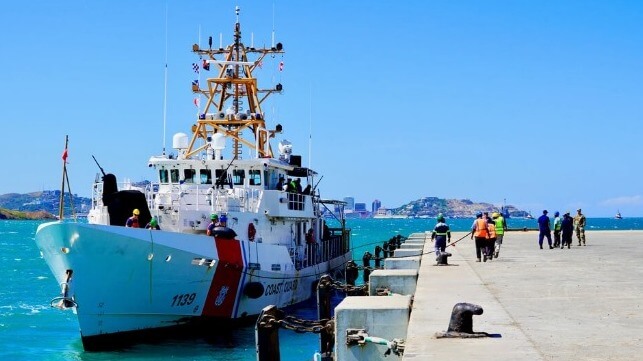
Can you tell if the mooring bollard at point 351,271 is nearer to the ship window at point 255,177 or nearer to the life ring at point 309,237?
the ship window at point 255,177

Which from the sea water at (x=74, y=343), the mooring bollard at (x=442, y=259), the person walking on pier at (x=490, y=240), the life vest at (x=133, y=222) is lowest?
the sea water at (x=74, y=343)

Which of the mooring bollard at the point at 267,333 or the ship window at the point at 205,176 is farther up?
the ship window at the point at 205,176

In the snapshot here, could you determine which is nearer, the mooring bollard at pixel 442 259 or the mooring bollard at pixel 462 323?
the mooring bollard at pixel 462 323

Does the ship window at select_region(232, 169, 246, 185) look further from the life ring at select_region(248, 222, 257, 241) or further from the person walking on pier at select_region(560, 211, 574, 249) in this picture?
the person walking on pier at select_region(560, 211, 574, 249)

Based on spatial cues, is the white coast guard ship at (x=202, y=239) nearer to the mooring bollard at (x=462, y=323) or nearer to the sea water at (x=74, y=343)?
the sea water at (x=74, y=343)

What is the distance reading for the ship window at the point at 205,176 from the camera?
2744cm

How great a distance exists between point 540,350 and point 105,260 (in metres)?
12.6

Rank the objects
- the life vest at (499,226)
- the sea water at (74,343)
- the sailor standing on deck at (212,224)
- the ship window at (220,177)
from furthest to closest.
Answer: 1. the life vest at (499,226)
2. the ship window at (220,177)
3. the sailor standing on deck at (212,224)
4. the sea water at (74,343)

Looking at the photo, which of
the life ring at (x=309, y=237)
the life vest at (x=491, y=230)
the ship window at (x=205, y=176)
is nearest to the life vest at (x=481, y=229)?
the life vest at (x=491, y=230)

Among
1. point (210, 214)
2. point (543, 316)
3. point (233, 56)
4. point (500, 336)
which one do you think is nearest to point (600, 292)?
point (543, 316)

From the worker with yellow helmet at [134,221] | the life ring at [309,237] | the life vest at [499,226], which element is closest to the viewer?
the worker with yellow helmet at [134,221]

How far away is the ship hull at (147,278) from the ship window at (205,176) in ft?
14.4

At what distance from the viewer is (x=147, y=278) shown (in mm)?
20625

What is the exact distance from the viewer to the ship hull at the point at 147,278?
19.7m
